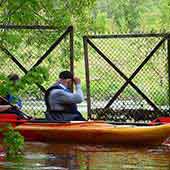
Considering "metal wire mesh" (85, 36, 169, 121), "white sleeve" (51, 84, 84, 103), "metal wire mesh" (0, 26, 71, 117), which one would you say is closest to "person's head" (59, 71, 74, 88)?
"white sleeve" (51, 84, 84, 103)

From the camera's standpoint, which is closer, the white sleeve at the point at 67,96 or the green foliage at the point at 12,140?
the green foliage at the point at 12,140

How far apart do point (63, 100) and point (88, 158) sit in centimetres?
201

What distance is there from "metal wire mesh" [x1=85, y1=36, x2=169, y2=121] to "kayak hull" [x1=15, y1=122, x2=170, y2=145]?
2.35 meters

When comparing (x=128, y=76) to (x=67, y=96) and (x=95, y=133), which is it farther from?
(x=95, y=133)

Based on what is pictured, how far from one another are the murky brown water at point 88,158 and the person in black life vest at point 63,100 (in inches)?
24.0

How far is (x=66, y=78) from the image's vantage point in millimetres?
12469

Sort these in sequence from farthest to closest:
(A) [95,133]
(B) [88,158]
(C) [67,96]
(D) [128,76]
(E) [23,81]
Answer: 1. (D) [128,76]
2. (C) [67,96]
3. (A) [95,133]
4. (B) [88,158]
5. (E) [23,81]

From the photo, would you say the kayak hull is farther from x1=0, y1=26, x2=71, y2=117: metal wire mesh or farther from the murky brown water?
x1=0, y1=26, x2=71, y2=117: metal wire mesh

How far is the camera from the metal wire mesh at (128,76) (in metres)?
14.3

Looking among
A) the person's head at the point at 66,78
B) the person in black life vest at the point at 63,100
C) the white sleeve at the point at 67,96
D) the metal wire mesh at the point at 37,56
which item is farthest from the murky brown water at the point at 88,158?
the metal wire mesh at the point at 37,56

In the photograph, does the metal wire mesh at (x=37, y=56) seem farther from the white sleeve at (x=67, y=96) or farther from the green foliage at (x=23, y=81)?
the green foliage at (x=23, y=81)

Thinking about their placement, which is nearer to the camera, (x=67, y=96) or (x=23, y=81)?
(x=23, y=81)

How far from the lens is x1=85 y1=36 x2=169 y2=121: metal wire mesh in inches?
563

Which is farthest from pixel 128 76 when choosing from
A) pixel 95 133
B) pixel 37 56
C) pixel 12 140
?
pixel 12 140
